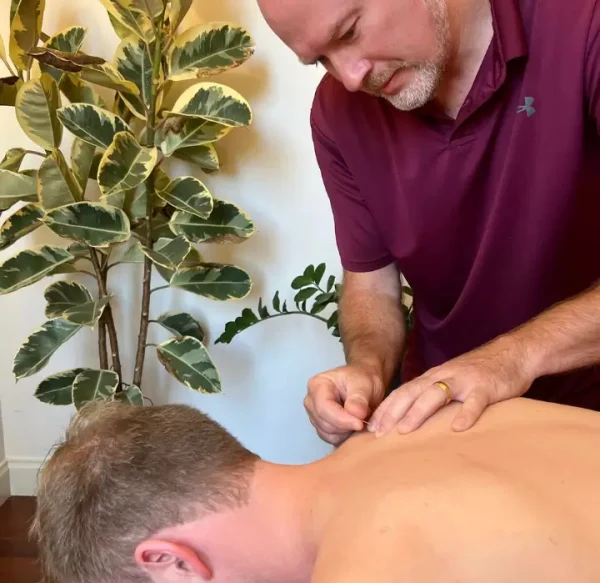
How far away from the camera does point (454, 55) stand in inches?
43.0

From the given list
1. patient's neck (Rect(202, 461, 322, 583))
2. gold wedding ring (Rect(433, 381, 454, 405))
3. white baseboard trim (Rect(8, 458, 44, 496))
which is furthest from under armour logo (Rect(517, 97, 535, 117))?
white baseboard trim (Rect(8, 458, 44, 496))

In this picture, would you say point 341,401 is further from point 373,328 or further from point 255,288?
point 255,288

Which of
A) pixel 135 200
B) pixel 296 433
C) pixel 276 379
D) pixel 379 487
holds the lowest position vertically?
pixel 296 433

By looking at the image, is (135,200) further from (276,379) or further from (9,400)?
(9,400)

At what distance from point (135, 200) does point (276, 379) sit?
2.66 ft

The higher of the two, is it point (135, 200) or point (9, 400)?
point (135, 200)

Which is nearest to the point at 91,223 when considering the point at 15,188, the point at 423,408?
the point at 15,188

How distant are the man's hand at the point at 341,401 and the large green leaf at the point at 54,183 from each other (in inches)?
40.0

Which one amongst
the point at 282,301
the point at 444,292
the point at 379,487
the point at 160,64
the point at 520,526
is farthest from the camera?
the point at 282,301

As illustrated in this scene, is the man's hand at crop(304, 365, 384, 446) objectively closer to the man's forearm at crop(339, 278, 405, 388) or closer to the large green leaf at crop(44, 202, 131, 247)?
the man's forearm at crop(339, 278, 405, 388)

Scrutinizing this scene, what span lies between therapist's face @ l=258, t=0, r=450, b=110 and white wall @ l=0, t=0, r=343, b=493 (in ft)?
3.18

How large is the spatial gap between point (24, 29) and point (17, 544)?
158cm

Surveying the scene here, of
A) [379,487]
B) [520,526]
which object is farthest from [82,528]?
[520,526]

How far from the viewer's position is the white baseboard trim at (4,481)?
238cm
